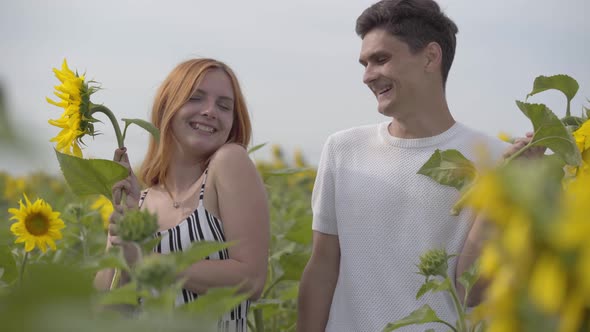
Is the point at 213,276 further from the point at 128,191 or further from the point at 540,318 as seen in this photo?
the point at 540,318

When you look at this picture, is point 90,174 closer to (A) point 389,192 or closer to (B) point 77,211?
(A) point 389,192

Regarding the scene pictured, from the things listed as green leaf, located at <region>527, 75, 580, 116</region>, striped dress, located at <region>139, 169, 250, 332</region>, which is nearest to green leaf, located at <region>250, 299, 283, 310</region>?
striped dress, located at <region>139, 169, 250, 332</region>

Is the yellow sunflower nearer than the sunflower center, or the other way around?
the sunflower center

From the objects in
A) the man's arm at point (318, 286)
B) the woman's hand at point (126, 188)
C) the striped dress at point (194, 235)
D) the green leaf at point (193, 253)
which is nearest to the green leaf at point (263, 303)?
the man's arm at point (318, 286)

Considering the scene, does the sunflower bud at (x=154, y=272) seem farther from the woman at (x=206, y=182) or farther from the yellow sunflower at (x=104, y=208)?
the yellow sunflower at (x=104, y=208)

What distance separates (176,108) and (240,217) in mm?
255

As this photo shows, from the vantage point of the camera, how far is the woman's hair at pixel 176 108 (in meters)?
1.47

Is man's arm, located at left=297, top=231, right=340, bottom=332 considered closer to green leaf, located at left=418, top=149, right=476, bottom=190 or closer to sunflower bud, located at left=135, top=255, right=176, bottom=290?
green leaf, located at left=418, top=149, right=476, bottom=190

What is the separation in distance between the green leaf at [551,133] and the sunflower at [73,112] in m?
0.66

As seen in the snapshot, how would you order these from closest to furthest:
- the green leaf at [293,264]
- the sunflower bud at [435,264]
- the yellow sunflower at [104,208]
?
1. the sunflower bud at [435,264]
2. the green leaf at [293,264]
3. the yellow sunflower at [104,208]

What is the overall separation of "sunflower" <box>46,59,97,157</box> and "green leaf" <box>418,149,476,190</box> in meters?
0.53

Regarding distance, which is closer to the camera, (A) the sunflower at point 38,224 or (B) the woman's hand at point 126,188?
(B) the woman's hand at point 126,188

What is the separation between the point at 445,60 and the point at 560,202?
1.36 m

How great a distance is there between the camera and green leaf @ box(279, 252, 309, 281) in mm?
1819
